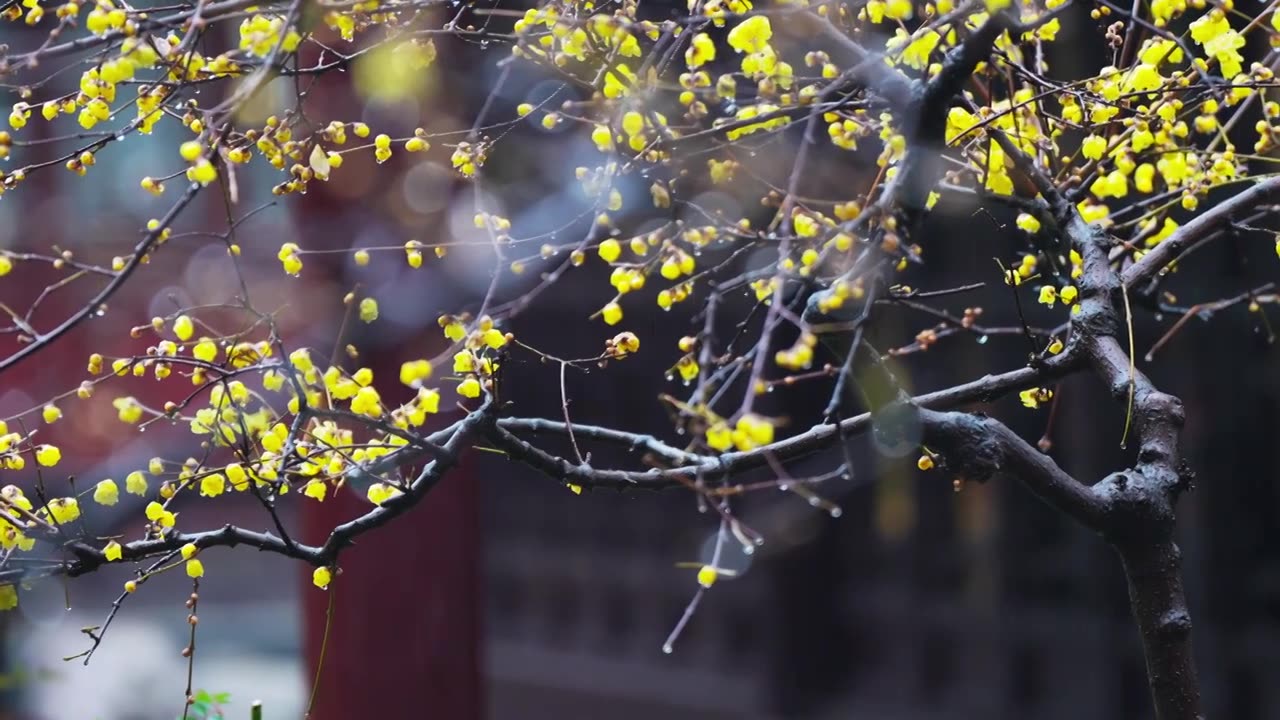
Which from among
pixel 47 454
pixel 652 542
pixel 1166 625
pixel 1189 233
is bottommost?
pixel 1166 625

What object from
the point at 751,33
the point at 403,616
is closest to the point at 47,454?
the point at 751,33

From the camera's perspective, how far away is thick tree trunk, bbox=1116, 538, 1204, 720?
1.84m

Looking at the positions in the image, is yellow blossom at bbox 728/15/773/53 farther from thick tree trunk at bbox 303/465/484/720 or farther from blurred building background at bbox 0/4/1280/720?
thick tree trunk at bbox 303/465/484/720

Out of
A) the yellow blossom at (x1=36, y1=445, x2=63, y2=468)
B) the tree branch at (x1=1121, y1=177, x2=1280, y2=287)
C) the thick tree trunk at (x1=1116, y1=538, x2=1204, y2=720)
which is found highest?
the tree branch at (x1=1121, y1=177, x2=1280, y2=287)

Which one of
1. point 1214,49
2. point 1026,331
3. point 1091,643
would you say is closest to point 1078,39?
point 1091,643

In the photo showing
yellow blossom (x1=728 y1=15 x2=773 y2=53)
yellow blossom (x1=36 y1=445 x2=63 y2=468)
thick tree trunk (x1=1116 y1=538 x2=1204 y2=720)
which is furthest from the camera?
thick tree trunk (x1=1116 y1=538 x2=1204 y2=720)

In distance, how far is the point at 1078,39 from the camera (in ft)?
15.0

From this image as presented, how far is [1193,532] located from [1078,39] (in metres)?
2.15

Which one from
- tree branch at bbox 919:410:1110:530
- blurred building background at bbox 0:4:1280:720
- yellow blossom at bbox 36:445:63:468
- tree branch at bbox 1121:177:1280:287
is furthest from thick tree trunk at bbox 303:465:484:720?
tree branch at bbox 1121:177:1280:287

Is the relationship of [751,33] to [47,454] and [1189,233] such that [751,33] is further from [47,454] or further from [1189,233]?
[47,454]

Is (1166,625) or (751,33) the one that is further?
(1166,625)

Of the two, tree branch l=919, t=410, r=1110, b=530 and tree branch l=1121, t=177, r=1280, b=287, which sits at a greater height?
tree branch l=1121, t=177, r=1280, b=287

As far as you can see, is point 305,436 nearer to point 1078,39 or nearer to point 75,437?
point 1078,39

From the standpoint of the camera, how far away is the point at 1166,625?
183 cm
